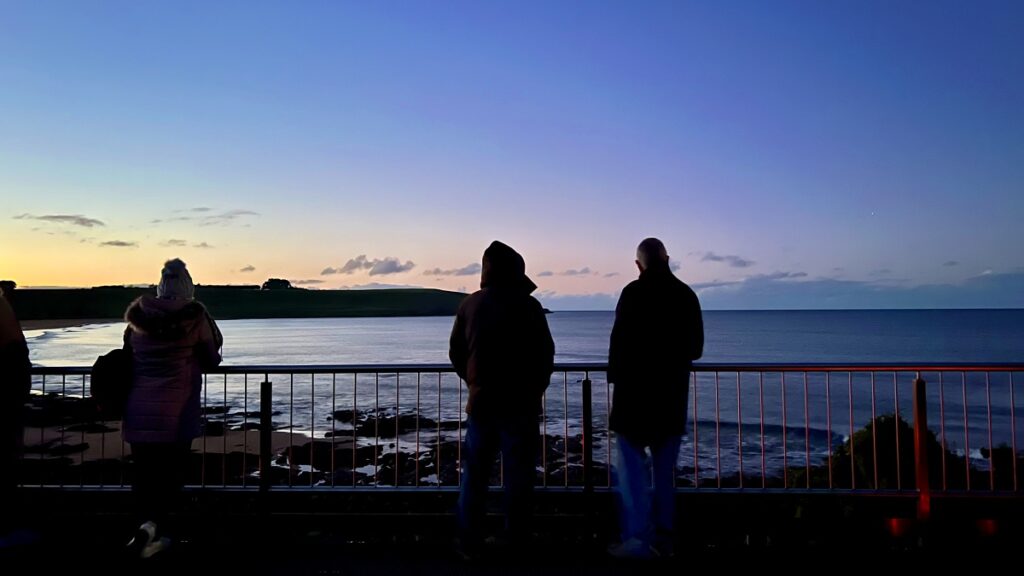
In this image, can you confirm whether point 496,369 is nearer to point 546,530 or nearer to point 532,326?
point 532,326

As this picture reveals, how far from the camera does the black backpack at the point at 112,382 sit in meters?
4.47

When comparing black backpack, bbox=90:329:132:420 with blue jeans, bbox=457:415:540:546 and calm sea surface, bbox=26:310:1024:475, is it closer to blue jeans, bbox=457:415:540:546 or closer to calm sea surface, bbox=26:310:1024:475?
calm sea surface, bbox=26:310:1024:475

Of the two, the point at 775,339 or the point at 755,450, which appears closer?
the point at 755,450

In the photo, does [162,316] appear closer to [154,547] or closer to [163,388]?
[163,388]

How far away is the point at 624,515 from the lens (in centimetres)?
471

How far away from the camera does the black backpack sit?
4.47m

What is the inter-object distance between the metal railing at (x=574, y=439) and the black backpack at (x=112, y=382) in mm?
475

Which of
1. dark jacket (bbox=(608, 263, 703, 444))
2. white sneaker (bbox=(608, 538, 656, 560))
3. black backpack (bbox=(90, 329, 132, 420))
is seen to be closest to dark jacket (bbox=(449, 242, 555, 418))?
dark jacket (bbox=(608, 263, 703, 444))

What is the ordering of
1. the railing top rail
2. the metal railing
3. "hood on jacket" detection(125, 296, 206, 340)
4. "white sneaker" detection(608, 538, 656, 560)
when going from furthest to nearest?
the metal railing < the railing top rail < "white sneaker" detection(608, 538, 656, 560) < "hood on jacket" detection(125, 296, 206, 340)

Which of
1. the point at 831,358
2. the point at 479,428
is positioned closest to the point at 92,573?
the point at 479,428

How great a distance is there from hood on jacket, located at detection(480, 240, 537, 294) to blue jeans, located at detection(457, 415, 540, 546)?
818 mm

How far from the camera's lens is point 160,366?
452 cm

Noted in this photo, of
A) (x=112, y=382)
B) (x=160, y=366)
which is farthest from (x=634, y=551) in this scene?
(x=112, y=382)

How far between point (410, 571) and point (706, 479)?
15.5m
